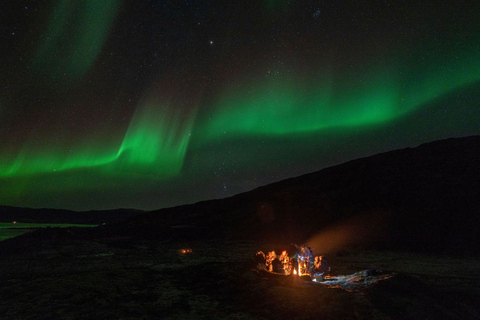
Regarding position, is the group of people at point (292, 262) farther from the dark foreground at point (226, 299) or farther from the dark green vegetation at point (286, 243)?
the dark foreground at point (226, 299)

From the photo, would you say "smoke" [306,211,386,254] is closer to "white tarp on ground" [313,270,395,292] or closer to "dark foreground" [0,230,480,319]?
"white tarp on ground" [313,270,395,292]

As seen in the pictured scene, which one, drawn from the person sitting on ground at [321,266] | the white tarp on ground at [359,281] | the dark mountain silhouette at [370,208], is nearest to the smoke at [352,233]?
the dark mountain silhouette at [370,208]

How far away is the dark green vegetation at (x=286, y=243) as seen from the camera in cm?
879

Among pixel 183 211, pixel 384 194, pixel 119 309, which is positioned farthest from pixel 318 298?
pixel 183 211

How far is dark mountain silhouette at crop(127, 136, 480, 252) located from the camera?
125 ft

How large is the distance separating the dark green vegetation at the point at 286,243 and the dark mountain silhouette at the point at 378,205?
22cm

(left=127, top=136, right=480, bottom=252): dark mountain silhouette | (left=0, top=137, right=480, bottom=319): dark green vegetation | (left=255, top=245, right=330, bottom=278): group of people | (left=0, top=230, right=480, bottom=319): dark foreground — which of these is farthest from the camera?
(left=127, top=136, right=480, bottom=252): dark mountain silhouette

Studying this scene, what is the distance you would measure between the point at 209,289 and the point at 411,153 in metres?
64.3

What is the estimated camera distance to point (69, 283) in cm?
1172

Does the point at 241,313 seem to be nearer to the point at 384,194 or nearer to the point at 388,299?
the point at 388,299

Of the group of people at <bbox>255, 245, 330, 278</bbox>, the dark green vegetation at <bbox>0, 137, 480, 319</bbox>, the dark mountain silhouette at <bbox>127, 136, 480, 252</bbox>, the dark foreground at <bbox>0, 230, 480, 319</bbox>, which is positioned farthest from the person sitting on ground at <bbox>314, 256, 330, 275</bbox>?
the dark mountain silhouette at <bbox>127, 136, 480, 252</bbox>

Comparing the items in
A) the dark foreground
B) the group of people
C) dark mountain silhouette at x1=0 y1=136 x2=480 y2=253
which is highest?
dark mountain silhouette at x1=0 y1=136 x2=480 y2=253

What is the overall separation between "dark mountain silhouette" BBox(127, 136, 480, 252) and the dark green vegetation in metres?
0.22

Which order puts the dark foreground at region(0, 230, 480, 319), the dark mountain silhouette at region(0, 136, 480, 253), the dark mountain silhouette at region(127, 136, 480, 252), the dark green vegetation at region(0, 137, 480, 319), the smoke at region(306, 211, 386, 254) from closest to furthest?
the dark foreground at region(0, 230, 480, 319), the dark green vegetation at region(0, 137, 480, 319), the smoke at region(306, 211, 386, 254), the dark mountain silhouette at region(0, 136, 480, 253), the dark mountain silhouette at region(127, 136, 480, 252)
